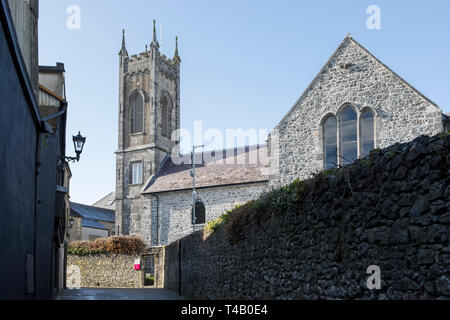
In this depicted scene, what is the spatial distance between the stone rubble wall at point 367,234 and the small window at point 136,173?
1226 inches

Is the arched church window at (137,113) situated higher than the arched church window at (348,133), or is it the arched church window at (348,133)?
the arched church window at (137,113)

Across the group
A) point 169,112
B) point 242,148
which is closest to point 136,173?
point 169,112

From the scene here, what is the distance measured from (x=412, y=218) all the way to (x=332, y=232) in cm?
159

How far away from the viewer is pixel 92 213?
179 feet

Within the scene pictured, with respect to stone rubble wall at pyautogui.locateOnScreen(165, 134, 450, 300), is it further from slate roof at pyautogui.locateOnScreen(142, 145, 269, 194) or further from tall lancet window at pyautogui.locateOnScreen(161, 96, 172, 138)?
tall lancet window at pyautogui.locateOnScreen(161, 96, 172, 138)

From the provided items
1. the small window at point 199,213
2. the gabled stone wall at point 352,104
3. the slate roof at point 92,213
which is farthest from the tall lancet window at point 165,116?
the gabled stone wall at point 352,104

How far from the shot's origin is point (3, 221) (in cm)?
553

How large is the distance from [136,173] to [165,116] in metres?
6.53

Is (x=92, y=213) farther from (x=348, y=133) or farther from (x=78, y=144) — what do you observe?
(x=78, y=144)

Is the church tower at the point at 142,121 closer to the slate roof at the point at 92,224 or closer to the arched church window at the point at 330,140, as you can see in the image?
the slate roof at the point at 92,224

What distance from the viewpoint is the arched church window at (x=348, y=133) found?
1952 centimetres

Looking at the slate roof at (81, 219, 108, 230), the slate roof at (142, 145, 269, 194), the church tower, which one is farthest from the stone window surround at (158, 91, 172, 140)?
the slate roof at (81, 219, 108, 230)

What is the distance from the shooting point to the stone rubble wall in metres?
4.55

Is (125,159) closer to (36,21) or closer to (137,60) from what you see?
(137,60)
